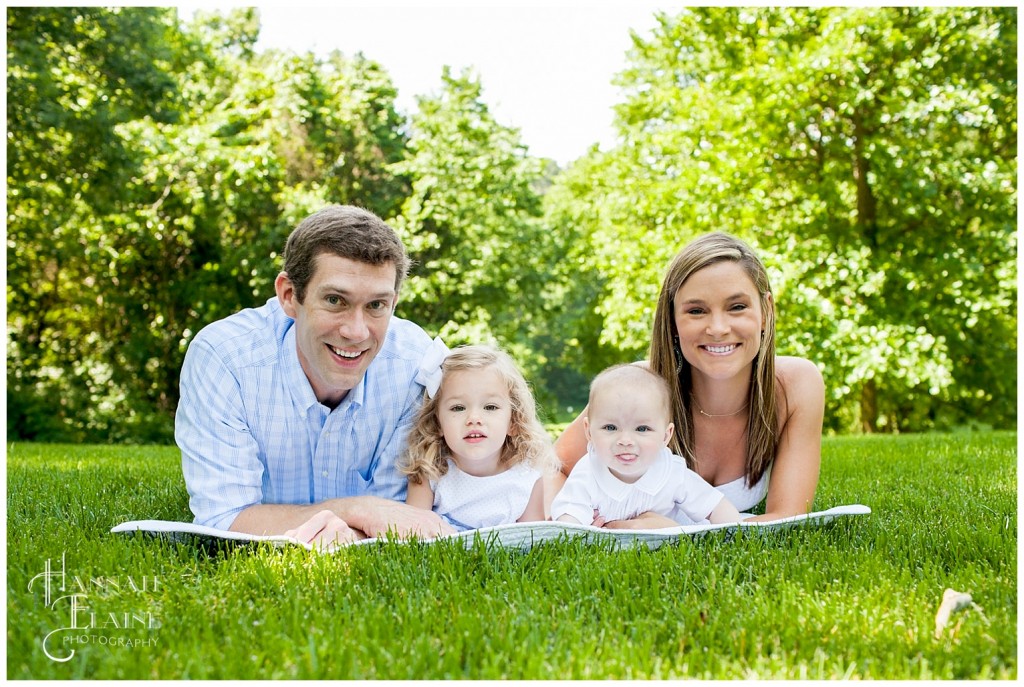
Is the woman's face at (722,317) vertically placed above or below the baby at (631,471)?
above

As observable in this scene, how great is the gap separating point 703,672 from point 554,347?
23.9 metres

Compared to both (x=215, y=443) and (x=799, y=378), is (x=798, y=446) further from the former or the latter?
(x=215, y=443)

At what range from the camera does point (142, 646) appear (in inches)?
86.0

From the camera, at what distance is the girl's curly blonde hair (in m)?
3.68

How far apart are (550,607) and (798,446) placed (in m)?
1.81

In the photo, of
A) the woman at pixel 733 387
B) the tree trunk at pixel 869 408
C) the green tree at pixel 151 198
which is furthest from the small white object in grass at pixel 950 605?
the green tree at pixel 151 198

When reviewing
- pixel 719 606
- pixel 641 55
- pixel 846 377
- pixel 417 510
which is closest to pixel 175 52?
pixel 641 55

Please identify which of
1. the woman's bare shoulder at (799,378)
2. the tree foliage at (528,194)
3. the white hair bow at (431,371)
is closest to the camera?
the white hair bow at (431,371)

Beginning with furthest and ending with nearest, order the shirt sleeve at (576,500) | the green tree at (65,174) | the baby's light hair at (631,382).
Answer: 1. the green tree at (65,174)
2. the baby's light hair at (631,382)
3. the shirt sleeve at (576,500)

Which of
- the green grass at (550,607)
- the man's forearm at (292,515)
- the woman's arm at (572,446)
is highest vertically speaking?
the woman's arm at (572,446)

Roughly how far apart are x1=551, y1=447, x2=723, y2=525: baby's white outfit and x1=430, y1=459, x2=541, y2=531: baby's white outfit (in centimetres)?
21

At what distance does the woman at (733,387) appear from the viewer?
12.1 feet

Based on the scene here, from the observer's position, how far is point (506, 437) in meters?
3.86

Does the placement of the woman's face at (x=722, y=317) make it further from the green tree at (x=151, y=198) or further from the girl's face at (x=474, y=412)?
the green tree at (x=151, y=198)
